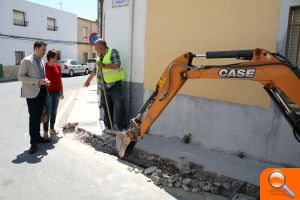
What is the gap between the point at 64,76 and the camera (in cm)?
2302

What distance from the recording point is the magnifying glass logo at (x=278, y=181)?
149 centimetres

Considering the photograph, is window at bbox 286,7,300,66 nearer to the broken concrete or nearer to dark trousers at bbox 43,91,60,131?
the broken concrete

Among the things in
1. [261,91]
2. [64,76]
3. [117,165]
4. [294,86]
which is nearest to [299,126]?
[294,86]

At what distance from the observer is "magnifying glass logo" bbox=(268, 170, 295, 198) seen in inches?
58.6

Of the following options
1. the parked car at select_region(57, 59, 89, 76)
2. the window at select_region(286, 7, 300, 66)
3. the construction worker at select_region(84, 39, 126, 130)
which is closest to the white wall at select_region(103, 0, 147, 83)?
the construction worker at select_region(84, 39, 126, 130)

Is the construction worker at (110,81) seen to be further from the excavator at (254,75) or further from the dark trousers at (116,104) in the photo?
the excavator at (254,75)

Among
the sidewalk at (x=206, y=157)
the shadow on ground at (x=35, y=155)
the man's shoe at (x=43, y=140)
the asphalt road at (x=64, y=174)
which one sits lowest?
the asphalt road at (x=64, y=174)

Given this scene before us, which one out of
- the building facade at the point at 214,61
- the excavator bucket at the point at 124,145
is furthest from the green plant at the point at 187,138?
the excavator bucket at the point at 124,145

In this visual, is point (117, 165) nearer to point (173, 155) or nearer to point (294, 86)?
point (173, 155)

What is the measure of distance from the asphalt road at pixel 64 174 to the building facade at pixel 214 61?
1.70 m

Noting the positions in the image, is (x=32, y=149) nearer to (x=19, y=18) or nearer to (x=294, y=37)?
(x=294, y=37)

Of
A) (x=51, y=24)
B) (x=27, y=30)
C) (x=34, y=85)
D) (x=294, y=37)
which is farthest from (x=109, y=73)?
(x=51, y=24)

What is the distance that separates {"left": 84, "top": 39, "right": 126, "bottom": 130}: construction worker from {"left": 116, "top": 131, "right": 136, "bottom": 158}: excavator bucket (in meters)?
1.57

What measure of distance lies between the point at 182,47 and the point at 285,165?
2795mm
